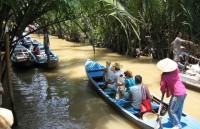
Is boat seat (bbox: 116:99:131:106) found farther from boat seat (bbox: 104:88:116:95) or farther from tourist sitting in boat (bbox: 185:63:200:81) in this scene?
tourist sitting in boat (bbox: 185:63:200:81)

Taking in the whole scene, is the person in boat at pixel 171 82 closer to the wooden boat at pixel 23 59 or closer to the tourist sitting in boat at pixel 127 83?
the tourist sitting in boat at pixel 127 83

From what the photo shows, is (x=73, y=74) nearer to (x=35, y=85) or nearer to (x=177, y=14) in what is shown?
(x=35, y=85)

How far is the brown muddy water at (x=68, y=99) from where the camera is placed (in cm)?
A: 893

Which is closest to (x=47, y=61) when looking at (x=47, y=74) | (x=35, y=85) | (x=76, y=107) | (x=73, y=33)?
(x=47, y=74)

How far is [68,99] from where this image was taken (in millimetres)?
11039

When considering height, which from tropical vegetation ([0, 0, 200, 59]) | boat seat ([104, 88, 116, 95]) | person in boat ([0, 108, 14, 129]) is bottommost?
boat seat ([104, 88, 116, 95])

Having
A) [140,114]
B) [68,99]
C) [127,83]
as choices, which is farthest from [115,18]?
[140,114]

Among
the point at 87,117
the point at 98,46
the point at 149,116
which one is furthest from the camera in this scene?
the point at 98,46

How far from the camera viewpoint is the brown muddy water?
352 inches

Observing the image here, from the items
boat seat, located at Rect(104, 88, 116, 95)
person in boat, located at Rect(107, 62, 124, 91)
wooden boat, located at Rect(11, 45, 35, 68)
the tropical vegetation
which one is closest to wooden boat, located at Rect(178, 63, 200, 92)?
the tropical vegetation

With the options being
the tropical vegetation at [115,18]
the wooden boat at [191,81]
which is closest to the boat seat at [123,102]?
the tropical vegetation at [115,18]

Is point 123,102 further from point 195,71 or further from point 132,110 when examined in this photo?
point 195,71

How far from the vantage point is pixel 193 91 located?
11227 mm

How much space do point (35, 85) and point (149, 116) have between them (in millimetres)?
6388
